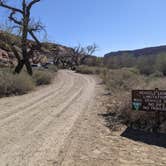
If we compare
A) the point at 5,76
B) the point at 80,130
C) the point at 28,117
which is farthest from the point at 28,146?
the point at 5,76

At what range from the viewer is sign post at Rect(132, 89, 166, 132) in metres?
9.89

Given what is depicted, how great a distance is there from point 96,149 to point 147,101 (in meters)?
3.29

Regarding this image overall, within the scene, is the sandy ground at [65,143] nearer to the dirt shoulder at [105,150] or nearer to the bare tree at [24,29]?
the dirt shoulder at [105,150]

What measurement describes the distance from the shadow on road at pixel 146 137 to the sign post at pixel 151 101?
0.52m

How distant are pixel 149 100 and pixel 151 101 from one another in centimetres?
9

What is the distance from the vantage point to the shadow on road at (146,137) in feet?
28.5

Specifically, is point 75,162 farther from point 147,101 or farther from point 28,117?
point 28,117

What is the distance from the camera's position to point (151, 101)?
33.0ft

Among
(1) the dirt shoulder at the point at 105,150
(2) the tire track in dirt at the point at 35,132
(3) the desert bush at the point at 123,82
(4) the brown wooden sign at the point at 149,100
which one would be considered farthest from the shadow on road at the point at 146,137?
(3) the desert bush at the point at 123,82

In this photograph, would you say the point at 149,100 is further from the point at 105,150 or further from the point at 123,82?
the point at 123,82

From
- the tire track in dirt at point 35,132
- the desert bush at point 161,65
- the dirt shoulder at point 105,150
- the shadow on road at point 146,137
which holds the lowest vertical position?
the shadow on road at point 146,137

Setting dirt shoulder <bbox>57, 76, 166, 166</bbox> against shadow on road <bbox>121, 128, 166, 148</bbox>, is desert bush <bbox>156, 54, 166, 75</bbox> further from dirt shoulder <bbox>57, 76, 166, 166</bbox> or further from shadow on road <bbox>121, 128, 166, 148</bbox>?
dirt shoulder <bbox>57, 76, 166, 166</bbox>

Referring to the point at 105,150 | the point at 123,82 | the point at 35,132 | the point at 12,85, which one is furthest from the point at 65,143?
the point at 123,82

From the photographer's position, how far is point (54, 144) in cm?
778
